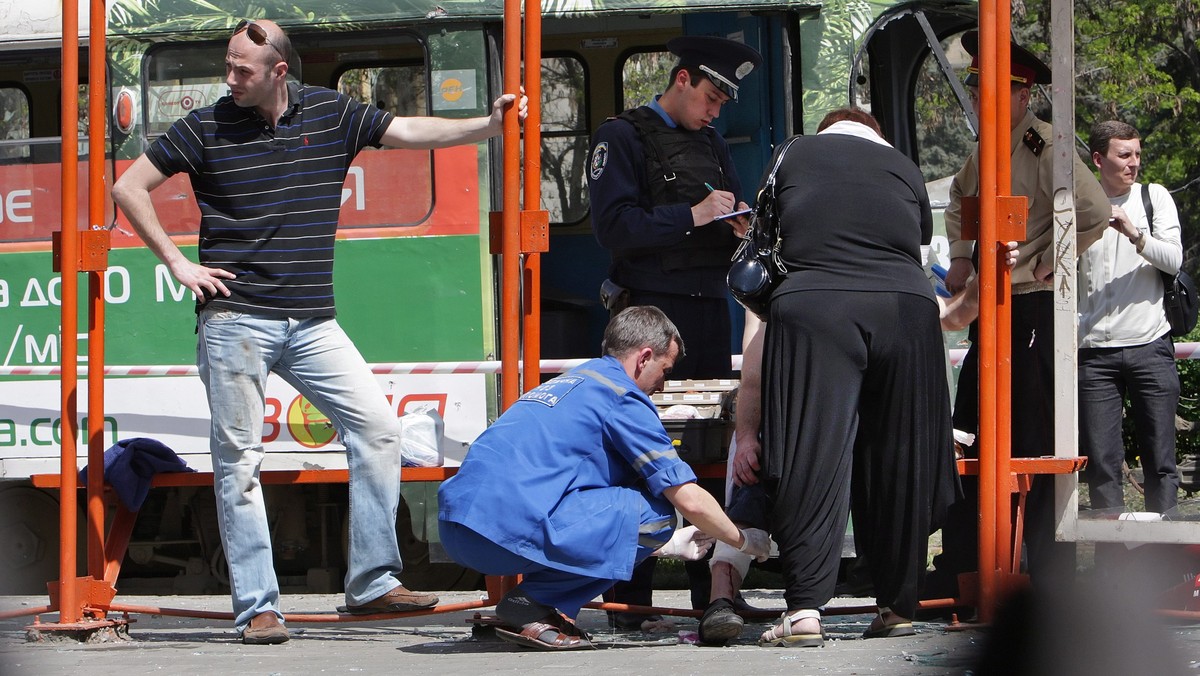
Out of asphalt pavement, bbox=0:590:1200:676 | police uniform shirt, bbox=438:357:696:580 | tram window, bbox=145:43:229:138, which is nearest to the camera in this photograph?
asphalt pavement, bbox=0:590:1200:676

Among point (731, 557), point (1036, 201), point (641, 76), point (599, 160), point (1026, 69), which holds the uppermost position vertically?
point (641, 76)

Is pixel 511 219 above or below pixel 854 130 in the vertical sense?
below

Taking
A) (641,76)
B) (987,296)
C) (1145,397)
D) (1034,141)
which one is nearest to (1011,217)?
(987,296)

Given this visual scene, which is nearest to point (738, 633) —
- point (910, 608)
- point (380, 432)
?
point (910, 608)

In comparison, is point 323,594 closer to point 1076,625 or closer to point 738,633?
point 738,633

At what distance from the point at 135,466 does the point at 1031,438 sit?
3.13 meters

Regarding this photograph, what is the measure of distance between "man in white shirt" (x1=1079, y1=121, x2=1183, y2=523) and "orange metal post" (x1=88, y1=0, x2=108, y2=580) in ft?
11.7

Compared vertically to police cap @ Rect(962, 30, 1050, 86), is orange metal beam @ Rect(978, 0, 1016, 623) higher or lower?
lower

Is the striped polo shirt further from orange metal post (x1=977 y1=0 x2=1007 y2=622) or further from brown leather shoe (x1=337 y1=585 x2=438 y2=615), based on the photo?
orange metal post (x1=977 y1=0 x2=1007 y2=622)

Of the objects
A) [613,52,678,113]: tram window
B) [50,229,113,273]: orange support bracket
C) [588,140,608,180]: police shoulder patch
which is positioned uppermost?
[613,52,678,113]: tram window

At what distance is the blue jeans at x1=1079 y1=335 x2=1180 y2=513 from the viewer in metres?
5.74

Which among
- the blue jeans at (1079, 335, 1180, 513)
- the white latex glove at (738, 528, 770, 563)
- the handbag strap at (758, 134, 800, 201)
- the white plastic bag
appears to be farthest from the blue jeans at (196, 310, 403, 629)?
the blue jeans at (1079, 335, 1180, 513)

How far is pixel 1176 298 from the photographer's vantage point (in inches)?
231

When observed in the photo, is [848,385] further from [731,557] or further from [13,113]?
[13,113]
